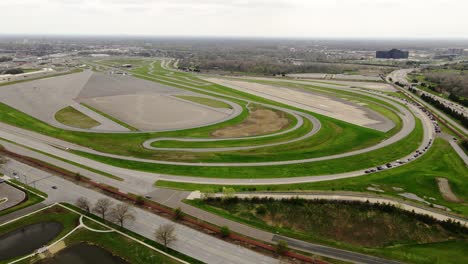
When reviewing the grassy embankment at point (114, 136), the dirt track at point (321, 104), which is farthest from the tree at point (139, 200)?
the dirt track at point (321, 104)

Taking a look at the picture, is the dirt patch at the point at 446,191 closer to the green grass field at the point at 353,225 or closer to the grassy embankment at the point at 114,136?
the green grass field at the point at 353,225

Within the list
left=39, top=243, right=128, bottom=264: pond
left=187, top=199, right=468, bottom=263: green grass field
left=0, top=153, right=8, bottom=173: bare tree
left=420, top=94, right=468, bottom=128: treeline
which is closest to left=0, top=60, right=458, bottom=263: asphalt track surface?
left=187, top=199, right=468, bottom=263: green grass field

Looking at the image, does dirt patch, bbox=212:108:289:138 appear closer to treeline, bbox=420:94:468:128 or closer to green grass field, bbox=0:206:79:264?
green grass field, bbox=0:206:79:264

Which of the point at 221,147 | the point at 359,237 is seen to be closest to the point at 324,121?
the point at 221,147

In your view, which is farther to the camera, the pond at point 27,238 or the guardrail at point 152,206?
the guardrail at point 152,206

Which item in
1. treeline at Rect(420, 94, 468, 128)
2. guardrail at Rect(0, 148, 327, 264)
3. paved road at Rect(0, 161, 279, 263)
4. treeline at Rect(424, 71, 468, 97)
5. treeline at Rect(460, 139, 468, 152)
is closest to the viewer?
paved road at Rect(0, 161, 279, 263)

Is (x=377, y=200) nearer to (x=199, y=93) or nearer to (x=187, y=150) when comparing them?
(x=187, y=150)
